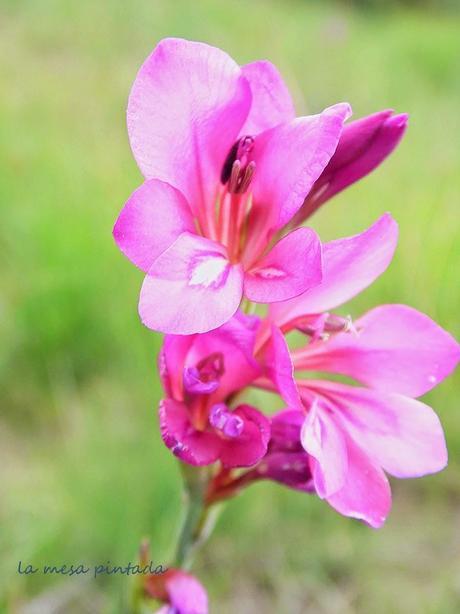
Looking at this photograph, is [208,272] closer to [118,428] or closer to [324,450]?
[324,450]

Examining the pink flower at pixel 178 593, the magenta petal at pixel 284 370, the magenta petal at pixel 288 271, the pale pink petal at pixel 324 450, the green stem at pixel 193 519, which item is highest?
the magenta petal at pixel 288 271

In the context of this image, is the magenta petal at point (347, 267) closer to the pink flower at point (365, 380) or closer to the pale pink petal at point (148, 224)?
the pink flower at point (365, 380)

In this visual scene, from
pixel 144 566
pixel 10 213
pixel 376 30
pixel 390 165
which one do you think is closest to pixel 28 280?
pixel 10 213

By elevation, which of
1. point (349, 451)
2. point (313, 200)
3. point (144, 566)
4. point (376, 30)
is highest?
point (313, 200)

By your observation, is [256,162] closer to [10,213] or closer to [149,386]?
[149,386]

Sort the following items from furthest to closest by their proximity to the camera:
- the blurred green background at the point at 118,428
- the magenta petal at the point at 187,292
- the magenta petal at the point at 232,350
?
the blurred green background at the point at 118,428 → the magenta petal at the point at 232,350 → the magenta petal at the point at 187,292

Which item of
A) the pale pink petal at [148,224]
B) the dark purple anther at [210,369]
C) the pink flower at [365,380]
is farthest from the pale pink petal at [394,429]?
the pale pink petal at [148,224]
